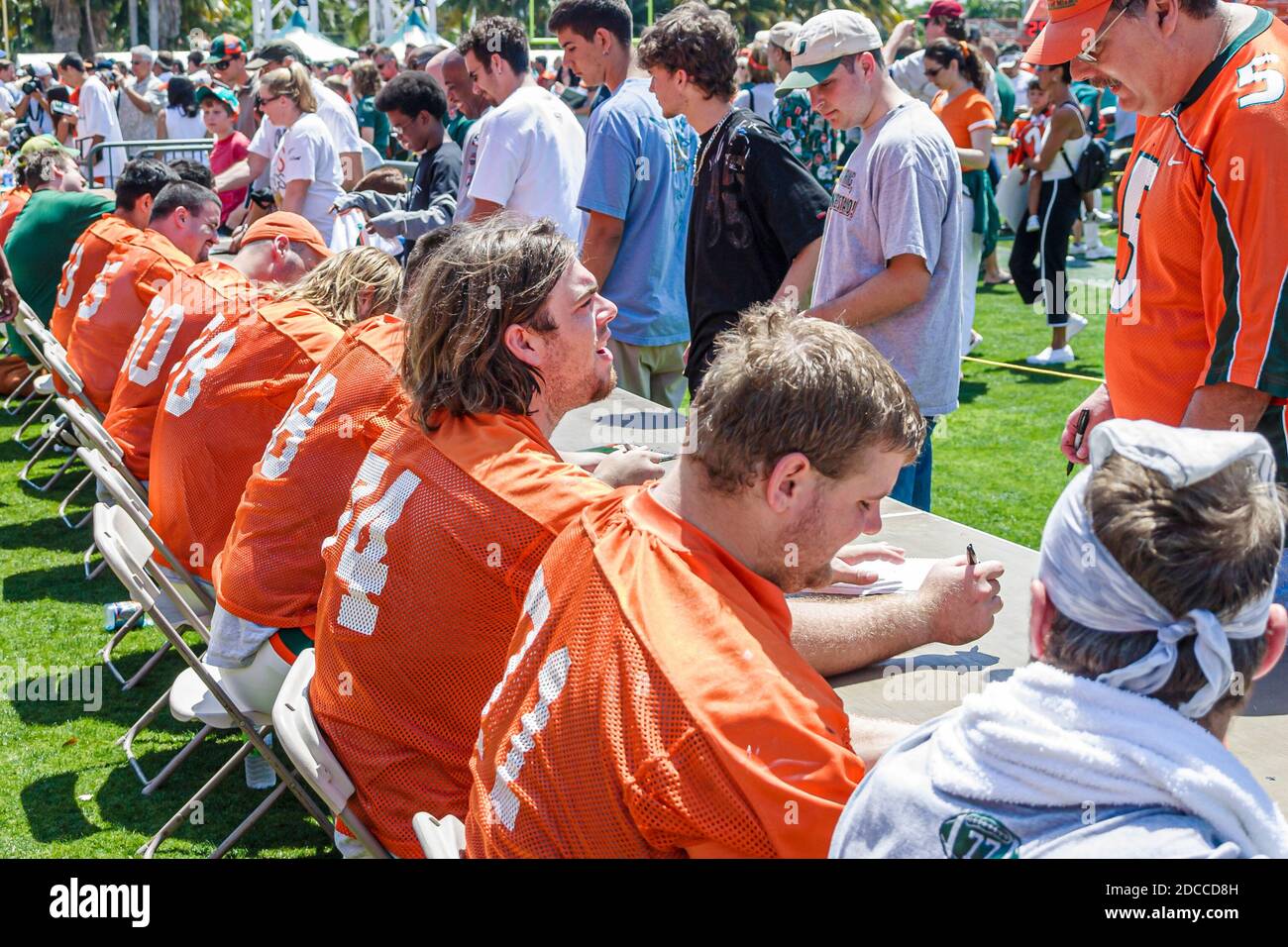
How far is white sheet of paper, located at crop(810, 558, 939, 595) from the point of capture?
254cm

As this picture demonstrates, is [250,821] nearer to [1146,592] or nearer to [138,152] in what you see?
[1146,592]

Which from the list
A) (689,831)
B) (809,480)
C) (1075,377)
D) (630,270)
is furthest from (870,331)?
(1075,377)

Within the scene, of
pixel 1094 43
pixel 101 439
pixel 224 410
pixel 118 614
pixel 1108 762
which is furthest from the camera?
pixel 118 614

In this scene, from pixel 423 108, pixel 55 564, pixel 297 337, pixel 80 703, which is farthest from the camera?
pixel 423 108

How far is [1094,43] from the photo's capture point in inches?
97.5

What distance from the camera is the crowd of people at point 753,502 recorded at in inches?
50.7

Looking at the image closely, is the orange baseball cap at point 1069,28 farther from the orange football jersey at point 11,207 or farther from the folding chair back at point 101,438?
the orange football jersey at point 11,207

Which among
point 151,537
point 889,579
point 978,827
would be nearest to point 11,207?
point 151,537

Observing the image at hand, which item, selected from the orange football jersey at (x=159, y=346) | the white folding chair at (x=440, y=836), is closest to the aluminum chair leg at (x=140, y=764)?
the orange football jersey at (x=159, y=346)

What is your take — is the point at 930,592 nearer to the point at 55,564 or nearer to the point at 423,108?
the point at 55,564

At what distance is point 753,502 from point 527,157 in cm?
429

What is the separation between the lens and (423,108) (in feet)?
22.3

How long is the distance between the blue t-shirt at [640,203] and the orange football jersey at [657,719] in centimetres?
361

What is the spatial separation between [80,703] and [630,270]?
103 inches
